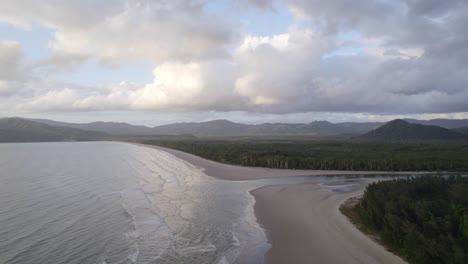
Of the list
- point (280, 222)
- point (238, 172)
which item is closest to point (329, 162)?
point (238, 172)

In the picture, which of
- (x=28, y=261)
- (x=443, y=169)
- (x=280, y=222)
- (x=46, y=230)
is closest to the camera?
(x=28, y=261)

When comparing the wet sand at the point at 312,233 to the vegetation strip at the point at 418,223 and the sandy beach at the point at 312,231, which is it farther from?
the vegetation strip at the point at 418,223

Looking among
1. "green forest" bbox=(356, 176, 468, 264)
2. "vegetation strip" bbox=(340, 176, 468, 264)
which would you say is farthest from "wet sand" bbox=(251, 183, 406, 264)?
"green forest" bbox=(356, 176, 468, 264)

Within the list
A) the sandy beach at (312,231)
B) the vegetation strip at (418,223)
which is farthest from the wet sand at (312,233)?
the vegetation strip at (418,223)

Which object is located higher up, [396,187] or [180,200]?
[396,187]

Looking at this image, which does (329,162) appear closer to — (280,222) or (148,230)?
(280,222)
